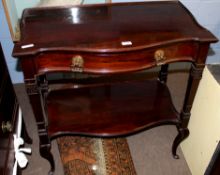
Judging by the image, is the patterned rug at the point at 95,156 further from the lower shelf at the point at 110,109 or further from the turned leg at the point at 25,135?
the lower shelf at the point at 110,109

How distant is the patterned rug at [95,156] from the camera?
143 centimetres

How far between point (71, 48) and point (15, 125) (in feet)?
1.90

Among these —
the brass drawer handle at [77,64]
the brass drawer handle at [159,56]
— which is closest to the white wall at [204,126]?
the brass drawer handle at [159,56]

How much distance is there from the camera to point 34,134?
1612mm

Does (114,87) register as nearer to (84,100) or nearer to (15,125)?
Answer: (84,100)

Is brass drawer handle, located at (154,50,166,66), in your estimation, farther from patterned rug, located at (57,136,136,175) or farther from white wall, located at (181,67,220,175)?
patterned rug, located at (57,136,136,175)

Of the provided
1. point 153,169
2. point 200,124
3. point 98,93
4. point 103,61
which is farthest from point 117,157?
point 103,61

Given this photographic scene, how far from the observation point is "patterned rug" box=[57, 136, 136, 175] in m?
1.43

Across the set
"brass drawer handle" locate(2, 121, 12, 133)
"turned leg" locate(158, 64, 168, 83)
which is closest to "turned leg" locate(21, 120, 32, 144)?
"brass drawer handle" locate(2, 121, 12, 133)

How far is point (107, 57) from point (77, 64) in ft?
0.36

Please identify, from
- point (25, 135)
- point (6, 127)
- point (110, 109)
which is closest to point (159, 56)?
point (110, 109)

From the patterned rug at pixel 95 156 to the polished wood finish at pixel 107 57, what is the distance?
0.14 meters

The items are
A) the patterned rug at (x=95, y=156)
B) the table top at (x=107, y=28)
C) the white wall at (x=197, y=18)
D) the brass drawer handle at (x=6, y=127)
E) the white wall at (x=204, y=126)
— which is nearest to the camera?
the table top at (x=107, y=28)

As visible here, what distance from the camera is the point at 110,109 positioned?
134 centimetres
